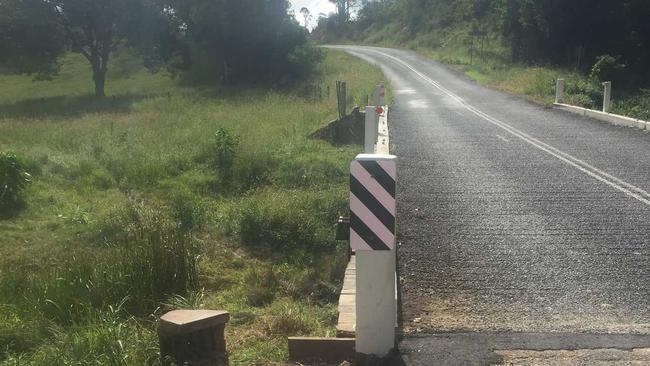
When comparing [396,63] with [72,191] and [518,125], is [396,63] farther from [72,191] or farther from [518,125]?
[72,191]

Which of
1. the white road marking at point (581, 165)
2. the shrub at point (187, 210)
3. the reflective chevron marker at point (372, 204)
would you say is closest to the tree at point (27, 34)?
the white road marking at point (581, 165)

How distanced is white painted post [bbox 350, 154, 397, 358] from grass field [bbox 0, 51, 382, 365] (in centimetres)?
87

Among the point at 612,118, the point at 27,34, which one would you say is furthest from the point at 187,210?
the point at 27,34

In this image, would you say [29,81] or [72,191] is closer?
[72,191]

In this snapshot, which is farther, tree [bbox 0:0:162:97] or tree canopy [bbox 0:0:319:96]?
tree canopy [bbox 0:0:319:96]

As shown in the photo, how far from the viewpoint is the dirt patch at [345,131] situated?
17422 mm

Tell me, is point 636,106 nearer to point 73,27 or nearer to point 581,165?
point 581,165

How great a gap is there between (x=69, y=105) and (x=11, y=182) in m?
27.5

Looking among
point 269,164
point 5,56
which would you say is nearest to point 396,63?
point 5,56

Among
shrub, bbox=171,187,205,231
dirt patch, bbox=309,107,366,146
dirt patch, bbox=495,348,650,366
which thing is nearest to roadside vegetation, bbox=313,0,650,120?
dirt patch, bbox=309,107,366,146

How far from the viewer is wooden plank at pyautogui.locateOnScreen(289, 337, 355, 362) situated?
4383mm

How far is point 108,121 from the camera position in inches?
933

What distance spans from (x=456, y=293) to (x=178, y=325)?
242 cm

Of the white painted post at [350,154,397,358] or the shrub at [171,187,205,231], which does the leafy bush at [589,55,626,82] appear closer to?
the shrub at [171,187,205,231]
